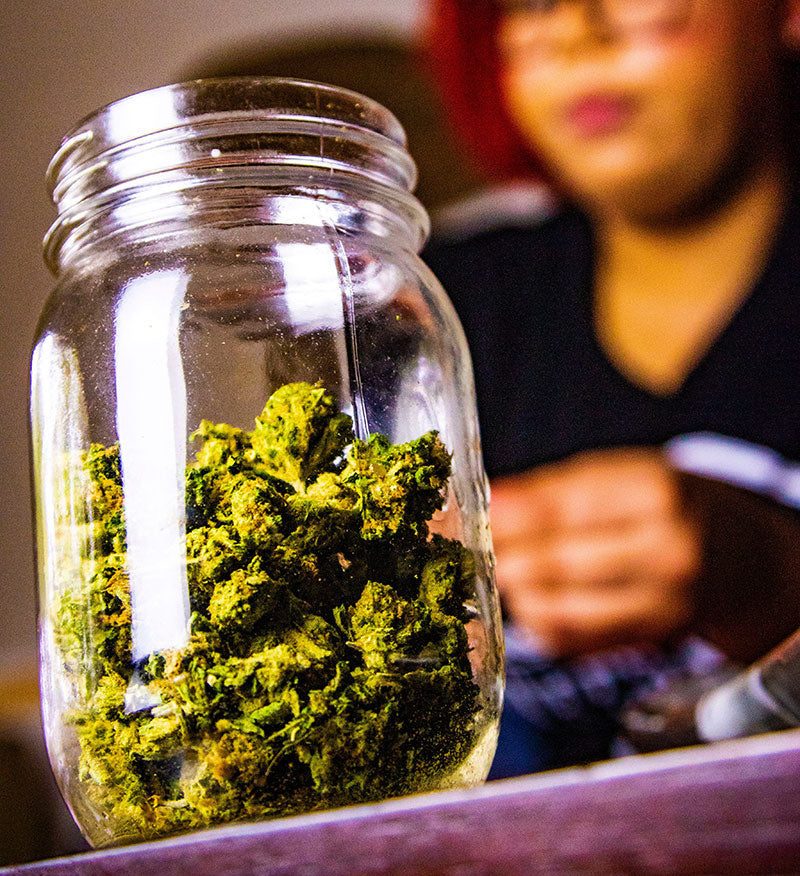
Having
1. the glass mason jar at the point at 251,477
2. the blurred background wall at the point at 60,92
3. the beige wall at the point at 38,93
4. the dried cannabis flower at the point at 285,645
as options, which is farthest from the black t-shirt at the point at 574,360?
the dried cannabis flower at the point at 285,645

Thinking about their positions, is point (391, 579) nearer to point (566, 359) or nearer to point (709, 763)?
point (709, 763)

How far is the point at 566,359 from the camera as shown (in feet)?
4.41

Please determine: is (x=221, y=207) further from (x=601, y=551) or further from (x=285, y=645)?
(x=601, y=551)

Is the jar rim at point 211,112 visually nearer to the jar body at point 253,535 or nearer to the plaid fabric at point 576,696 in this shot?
the jar body at point 253,535

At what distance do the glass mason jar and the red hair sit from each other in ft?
3.43

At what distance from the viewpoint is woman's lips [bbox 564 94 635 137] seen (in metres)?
1.24

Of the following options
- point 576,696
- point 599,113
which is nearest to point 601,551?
point 576,696

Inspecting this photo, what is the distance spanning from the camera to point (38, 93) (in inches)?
75.4

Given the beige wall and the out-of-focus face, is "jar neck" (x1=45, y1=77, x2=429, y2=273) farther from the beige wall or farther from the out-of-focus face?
the beige wall

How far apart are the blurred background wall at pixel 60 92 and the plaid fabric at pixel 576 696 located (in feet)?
2.66

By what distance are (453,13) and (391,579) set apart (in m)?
1.35

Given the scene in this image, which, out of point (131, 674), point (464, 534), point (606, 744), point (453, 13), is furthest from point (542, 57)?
point (131, 674)

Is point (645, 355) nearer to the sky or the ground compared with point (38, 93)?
nearer to the ground

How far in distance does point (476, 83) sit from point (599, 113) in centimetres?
30
